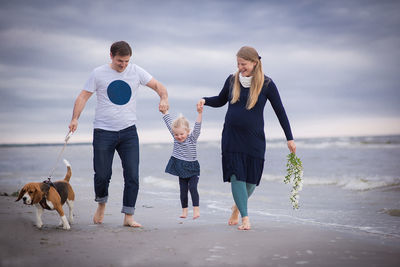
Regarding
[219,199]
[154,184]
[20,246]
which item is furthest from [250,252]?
[154,184]

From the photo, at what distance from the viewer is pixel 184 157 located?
6.00 metres

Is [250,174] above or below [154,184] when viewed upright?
above

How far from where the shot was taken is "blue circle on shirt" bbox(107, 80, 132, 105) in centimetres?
530

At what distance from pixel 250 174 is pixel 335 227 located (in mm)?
1326

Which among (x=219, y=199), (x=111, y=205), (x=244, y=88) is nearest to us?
(x=244, y=88)

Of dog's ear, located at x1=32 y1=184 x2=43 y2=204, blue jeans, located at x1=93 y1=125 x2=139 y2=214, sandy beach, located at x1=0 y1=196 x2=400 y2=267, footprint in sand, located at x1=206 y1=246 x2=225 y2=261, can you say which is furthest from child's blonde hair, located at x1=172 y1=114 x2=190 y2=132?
footprint in sand, located at x1=206 y1=246 x2=225 y2=261

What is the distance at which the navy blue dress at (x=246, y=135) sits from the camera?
513 centimetres

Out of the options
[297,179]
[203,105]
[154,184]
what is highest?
[203,105]

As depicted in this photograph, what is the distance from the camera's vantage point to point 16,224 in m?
4.81

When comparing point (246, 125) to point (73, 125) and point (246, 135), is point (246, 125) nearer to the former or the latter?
point (246, 135)

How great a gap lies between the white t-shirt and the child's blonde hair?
74 centimetres

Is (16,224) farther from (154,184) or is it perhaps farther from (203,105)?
(154,184)

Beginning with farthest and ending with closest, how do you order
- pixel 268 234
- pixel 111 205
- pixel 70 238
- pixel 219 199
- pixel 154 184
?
pixel 154 184
pixel 219 199
pixel 111 205
pixel 268 234
pixel 70 238

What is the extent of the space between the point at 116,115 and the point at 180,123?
1.01 metres
